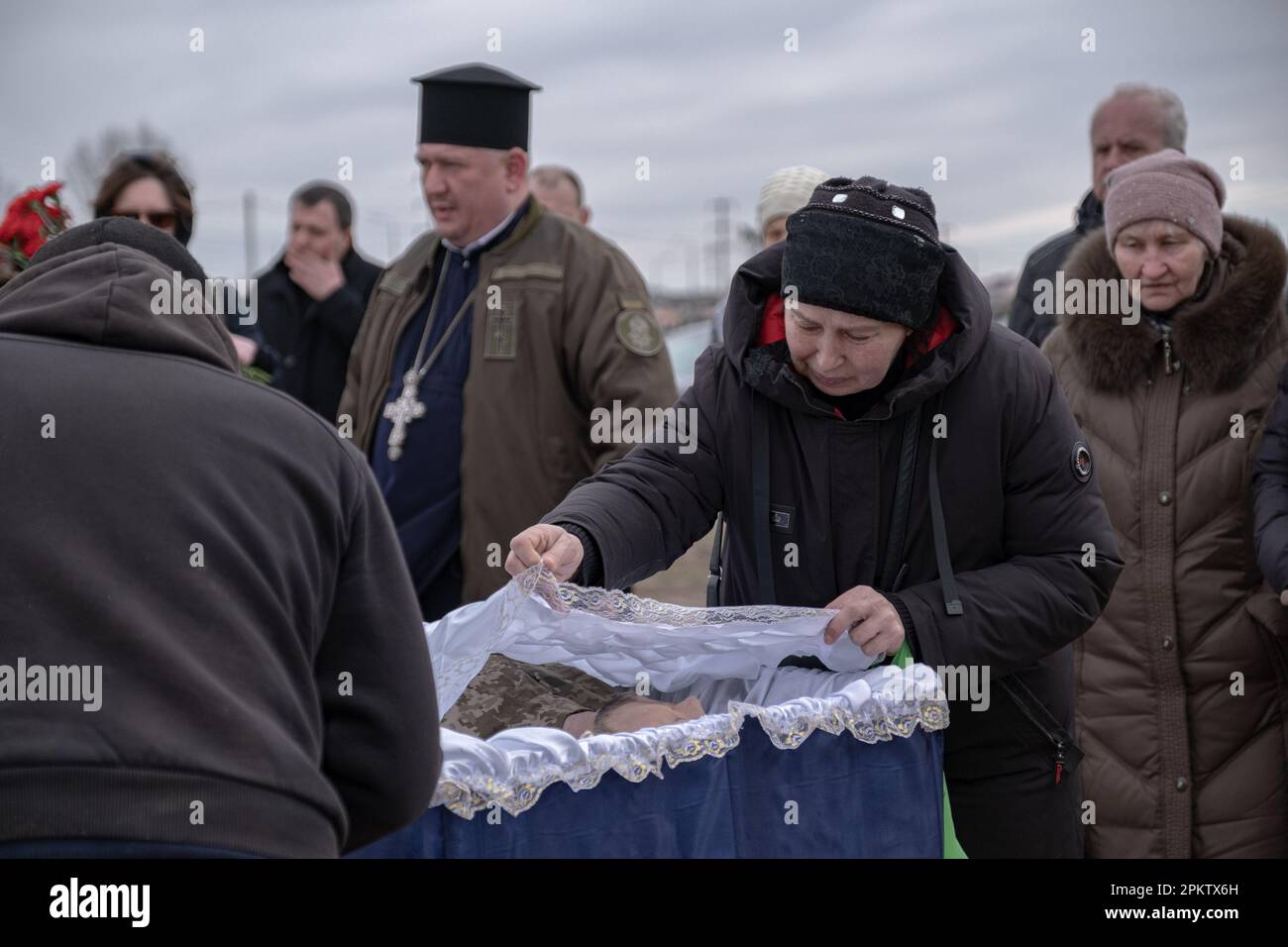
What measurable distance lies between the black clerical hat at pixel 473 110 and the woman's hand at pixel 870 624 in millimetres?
2247

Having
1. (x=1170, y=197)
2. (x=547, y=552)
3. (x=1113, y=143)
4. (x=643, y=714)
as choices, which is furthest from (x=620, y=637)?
(x=1113, y=143)

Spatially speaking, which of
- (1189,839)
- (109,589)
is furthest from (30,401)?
(1189,839)

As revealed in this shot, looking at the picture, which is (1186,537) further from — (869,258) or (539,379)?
(539,379)

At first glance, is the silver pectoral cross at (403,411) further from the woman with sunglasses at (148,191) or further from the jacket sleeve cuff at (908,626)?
the jacket sleeve cuff at (908,626)

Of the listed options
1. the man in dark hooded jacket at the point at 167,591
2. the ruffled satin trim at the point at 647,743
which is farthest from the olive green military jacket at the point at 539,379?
the man in dark hooded jacket at the point at 167,591

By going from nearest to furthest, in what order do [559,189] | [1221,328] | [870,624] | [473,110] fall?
1. [870,624]
2. [1221,328]
3. [473,110]
4. [559,189]

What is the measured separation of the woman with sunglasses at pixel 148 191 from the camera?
433 cm

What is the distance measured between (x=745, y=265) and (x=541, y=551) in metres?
0.67

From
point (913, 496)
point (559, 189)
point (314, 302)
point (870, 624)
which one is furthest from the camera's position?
point (559, 189)

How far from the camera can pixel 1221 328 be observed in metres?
3.42

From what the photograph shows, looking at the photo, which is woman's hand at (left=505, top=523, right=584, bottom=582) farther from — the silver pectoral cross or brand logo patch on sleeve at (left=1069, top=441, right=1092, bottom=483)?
the silver pectoral cross

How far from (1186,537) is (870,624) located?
1.31 meters

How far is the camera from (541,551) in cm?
252

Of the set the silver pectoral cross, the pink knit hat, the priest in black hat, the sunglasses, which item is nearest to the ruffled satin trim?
the pink knit hat
